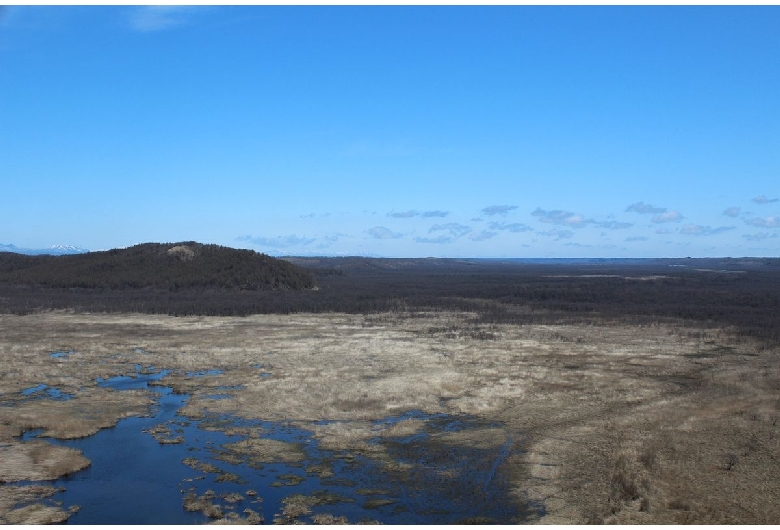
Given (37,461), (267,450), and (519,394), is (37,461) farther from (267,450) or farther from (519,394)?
(519,394)

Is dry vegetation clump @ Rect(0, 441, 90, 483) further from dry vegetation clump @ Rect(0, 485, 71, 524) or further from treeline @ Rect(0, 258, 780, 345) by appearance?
treeline @ Rect(0, 258, 780, 345)

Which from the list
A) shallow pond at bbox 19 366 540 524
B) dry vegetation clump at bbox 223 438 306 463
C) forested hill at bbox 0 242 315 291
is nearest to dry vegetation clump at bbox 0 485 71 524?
shallow pond at bbox 19 366 540 524

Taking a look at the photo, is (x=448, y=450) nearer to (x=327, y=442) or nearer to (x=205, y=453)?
(x=327, y=442)

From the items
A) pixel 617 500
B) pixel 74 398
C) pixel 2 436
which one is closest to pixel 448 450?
pixel 617 500

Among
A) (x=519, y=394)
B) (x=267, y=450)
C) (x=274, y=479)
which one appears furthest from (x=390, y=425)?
(x=519, y=394)

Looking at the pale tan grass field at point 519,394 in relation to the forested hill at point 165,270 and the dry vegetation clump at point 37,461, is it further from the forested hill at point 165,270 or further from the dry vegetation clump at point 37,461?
the forested hill at point 165,270

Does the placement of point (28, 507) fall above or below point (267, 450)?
above

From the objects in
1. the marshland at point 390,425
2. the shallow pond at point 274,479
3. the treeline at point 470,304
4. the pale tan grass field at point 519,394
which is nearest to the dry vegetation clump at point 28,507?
the marshland at point 390,425
